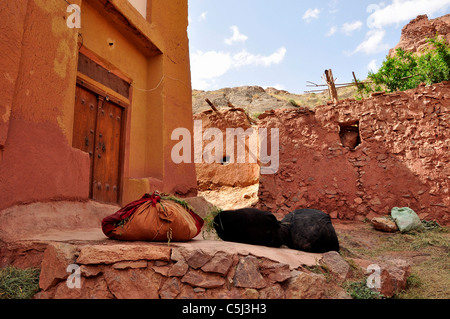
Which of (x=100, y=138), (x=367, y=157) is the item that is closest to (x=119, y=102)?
(x=100, y=138)

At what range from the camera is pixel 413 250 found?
222 inches

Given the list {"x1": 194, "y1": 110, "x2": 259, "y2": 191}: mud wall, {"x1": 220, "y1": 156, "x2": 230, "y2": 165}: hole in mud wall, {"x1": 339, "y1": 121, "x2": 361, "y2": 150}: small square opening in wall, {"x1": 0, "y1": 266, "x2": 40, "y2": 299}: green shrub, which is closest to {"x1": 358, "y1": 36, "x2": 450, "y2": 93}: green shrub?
{"x1": 339, "y1": 121, "x2": 361, "y2": 150}: small square opening in wall

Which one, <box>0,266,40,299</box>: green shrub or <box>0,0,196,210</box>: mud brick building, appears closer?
<box>0,266,40,299</box>: green shrub

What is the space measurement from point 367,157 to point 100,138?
19.3 feet

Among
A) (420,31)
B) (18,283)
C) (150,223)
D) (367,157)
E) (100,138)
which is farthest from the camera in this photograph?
(420,31)

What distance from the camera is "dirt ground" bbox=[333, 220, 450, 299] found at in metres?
3.37

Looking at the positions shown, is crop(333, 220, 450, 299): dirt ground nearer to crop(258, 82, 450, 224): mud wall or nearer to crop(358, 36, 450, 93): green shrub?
crop(258, 82, 450, 224): mud wall

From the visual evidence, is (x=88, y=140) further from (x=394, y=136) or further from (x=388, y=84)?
(x=388, y=84)

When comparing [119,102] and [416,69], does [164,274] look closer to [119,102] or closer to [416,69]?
[119,102]

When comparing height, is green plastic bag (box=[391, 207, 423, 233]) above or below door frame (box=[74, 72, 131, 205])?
below

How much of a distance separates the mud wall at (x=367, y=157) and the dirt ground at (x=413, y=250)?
0.62 metres

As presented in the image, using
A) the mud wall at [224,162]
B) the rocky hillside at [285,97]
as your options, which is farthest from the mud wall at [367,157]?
the rocky hillside at [285,97]

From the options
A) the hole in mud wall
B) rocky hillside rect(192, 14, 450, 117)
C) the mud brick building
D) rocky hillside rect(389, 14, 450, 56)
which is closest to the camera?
the mud brick building

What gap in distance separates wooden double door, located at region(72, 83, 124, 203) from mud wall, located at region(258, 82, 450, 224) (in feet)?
13.7
